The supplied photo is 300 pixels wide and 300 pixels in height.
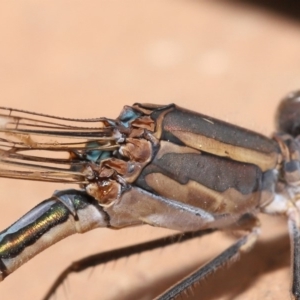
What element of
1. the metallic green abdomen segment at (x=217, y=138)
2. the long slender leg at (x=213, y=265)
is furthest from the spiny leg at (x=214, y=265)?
the metallic green abdomen segment at (x=217, y=138)

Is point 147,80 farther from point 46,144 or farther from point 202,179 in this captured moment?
point 46,144

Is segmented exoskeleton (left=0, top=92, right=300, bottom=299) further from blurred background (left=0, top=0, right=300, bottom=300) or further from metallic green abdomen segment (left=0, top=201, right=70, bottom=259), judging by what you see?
blurred background (left=0, top=0, right=300, bottom=300)

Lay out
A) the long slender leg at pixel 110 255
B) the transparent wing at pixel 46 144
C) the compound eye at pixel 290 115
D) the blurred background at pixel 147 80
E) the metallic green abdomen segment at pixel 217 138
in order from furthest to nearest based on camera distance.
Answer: the compound eye at pixel 290 115 → the blurred background at pixel 147 80 → the long slender leg at pixel 110 255 → the metallic green abdomen segment at pixel 217 138 → the transparent wing at pixel 46 144

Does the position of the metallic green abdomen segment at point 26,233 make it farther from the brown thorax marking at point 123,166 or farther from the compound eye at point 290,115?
the compound eye at point 290,115

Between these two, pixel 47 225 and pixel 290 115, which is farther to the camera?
pixel 290 115

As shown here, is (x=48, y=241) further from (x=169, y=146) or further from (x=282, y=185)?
(x=282, y=185)

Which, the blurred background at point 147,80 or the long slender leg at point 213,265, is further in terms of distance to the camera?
the blurred background at point 147,80

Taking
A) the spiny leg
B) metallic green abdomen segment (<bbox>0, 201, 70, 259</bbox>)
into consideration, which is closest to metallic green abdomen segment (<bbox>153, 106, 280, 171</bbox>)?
the spiny leg

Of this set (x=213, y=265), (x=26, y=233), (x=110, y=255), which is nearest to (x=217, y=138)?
(x=213, y=265)
